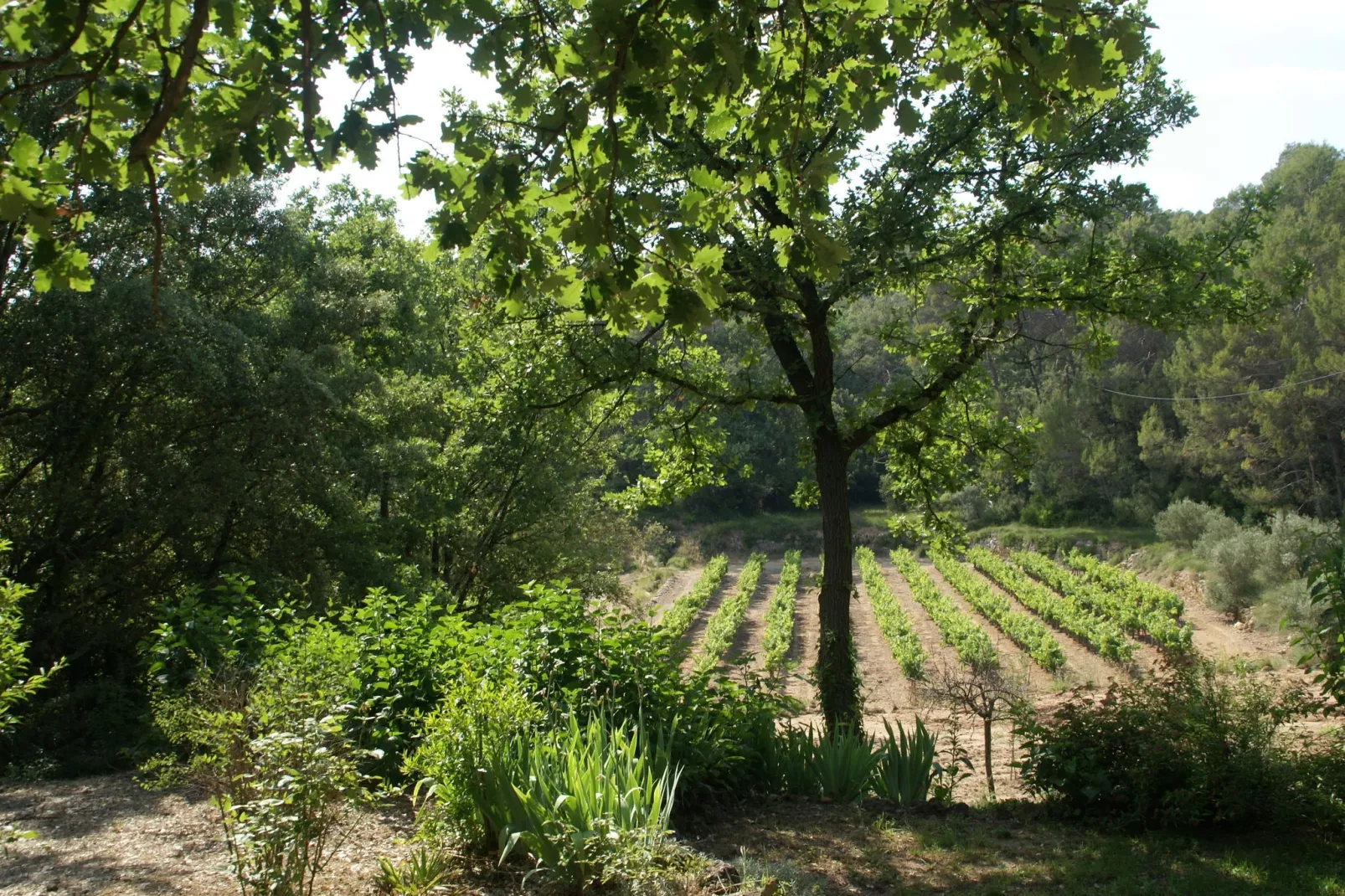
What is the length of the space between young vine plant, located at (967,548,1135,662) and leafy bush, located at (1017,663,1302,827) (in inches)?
521

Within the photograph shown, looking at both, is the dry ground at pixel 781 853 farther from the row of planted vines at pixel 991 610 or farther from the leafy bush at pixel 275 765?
the row of planted vines at pixel 991 610

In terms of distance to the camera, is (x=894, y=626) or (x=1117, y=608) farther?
(x=1117, y=608)

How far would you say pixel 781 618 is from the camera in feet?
84.5

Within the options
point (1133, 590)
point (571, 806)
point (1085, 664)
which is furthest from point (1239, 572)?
point (571, 806)

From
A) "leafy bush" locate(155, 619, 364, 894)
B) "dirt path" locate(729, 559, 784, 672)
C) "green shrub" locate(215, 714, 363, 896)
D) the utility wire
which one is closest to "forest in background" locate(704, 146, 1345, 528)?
the utility wire

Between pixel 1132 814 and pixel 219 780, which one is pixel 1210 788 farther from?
pixel 219 780

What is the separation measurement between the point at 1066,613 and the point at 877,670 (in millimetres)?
6453

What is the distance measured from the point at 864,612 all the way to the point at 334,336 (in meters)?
19.5

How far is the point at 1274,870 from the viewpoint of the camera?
4527mm

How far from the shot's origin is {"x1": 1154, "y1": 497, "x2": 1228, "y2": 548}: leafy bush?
30.5 meters

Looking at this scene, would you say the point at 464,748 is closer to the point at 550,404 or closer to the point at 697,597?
the point at 550,404

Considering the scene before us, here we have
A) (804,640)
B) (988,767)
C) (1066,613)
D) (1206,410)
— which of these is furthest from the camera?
(1206,410)

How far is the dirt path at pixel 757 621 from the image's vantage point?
75.5 feet

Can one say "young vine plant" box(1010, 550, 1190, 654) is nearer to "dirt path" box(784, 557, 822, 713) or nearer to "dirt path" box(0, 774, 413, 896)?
"dirt path" box(784, 557, 822, 713)
